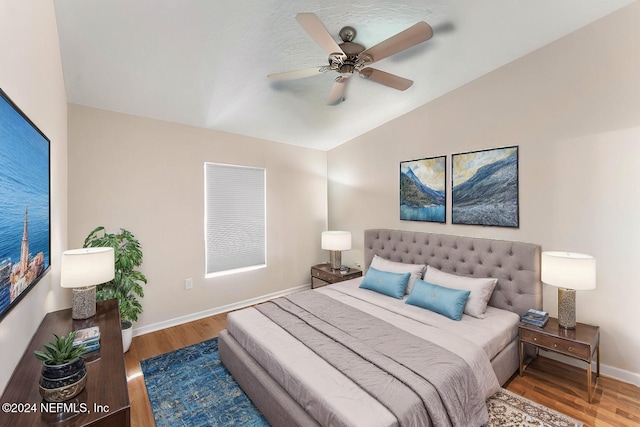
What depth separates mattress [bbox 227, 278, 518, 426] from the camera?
4.76 ft

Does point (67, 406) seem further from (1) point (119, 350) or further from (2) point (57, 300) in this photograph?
(2) point (57, 300)

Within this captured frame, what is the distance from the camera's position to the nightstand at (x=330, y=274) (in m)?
3.98

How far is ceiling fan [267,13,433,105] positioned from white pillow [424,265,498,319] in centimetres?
191

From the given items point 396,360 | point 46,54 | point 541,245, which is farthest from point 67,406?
point 541,245

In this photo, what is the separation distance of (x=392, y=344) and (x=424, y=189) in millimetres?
2051

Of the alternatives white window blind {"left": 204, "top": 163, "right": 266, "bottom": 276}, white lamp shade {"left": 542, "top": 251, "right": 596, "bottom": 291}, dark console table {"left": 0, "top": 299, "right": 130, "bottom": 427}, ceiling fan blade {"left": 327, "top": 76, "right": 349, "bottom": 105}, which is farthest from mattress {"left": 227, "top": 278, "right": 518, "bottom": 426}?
ceiling fan blade {"left": 327, "top": 76, "right": 349, "bottom": 105}

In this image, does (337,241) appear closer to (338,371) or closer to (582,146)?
(338,371)

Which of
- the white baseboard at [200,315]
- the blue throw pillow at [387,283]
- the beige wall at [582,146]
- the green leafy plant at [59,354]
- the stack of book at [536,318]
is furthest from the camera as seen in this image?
the white baseboard at [200,315]

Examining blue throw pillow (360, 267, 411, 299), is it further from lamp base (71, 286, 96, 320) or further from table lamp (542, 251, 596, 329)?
lamp base (71, 286, 96, 320)

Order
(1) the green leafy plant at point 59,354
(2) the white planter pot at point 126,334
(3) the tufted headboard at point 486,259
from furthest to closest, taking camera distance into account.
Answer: (2) the white planter pot at point 126,334
(3) the tufted headboard at point 486,259
(1) the green leafy plant at point 59,354

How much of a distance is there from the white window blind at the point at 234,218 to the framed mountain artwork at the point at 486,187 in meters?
2.64

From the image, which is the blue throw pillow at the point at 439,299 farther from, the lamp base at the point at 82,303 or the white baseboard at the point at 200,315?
the lamp base at the point at 82,303

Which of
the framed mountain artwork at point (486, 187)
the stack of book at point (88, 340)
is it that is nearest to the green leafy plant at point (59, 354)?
the stack of book at point (88, 340)

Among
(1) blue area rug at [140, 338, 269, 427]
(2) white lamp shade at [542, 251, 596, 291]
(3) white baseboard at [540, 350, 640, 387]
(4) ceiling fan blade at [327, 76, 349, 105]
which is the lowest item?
(1) blue area rug at [140, 338, 269, 427]
